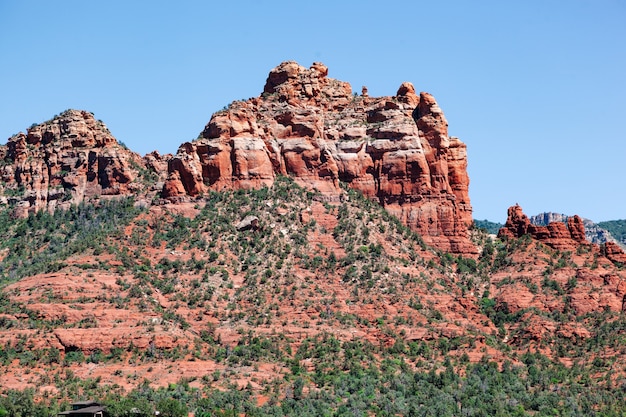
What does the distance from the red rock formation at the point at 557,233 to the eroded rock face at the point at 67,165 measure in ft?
150

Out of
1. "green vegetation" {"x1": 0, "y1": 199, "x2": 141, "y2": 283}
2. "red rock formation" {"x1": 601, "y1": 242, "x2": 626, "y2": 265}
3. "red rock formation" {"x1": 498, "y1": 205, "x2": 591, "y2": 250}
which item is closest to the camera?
"green vegetation" {"x1": 0, "y1": 199, "x2": 141, "y2": 283}

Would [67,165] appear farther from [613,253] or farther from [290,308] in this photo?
[613,253]

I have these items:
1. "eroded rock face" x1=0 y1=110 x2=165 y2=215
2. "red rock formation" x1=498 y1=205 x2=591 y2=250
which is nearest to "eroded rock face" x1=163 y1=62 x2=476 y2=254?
"red rock formation" x1=498 y1=205 x2=591 y2=250

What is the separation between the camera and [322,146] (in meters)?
152

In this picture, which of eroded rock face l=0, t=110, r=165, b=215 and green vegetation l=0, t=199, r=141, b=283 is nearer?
green vegetation l=0, t=199, r=141, b=283

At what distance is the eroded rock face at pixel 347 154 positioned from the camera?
149 m

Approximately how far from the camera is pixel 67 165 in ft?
526

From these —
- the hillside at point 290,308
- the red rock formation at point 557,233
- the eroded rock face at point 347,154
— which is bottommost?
the hillside at point 290,308

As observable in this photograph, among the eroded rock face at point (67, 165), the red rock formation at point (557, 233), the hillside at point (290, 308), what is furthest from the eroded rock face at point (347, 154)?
the eroded rock face at point (67, 165)

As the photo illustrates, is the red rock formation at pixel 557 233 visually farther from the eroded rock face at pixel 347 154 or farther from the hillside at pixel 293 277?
the eroded rock face at pixel 347 154

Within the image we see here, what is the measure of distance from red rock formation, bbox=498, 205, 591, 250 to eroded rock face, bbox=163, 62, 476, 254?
6167mm

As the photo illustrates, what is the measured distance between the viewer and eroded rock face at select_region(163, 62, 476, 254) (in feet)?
489

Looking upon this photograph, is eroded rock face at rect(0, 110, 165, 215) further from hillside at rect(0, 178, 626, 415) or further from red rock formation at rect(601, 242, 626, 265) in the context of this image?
red rock formation at rect(601, 242, 626, 265)

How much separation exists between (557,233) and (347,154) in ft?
85.7
